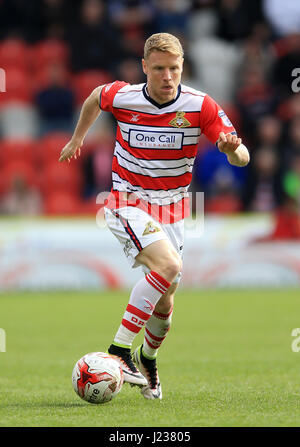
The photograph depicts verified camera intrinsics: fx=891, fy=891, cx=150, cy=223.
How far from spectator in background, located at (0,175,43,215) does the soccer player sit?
9195 millimetres

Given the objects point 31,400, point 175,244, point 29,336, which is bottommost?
point 29,336

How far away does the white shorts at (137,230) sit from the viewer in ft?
17.6

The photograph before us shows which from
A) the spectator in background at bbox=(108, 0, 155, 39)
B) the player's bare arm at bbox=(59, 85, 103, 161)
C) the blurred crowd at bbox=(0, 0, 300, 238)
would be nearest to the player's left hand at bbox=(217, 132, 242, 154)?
the player's bare arm at bbox=(59, 85, 103, 161)

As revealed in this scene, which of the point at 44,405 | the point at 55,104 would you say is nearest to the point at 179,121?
the point at 44,405

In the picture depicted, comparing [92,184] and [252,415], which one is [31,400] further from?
[92,184]

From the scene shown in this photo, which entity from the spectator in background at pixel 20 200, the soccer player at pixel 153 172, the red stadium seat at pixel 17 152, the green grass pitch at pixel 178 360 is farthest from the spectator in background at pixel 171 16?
the soccer player at pixel 153 172

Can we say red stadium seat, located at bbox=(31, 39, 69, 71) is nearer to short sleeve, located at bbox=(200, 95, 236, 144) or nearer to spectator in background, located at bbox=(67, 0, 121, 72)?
spectator in background, located at bbox=(67, 0, 121, 72)

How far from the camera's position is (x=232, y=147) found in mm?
5133

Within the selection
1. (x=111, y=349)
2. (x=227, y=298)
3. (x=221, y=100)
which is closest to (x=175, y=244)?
(x=111, y=349)

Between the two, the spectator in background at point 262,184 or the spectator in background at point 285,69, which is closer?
the spectator in background at point 262,184

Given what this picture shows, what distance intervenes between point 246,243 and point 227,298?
150 centimetres

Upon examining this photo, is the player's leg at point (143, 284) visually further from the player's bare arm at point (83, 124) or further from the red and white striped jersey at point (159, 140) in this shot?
the player's bare arm at point (83, 124)

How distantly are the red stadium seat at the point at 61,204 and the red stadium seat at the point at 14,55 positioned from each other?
362 centimetres

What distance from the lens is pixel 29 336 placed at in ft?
29.1
